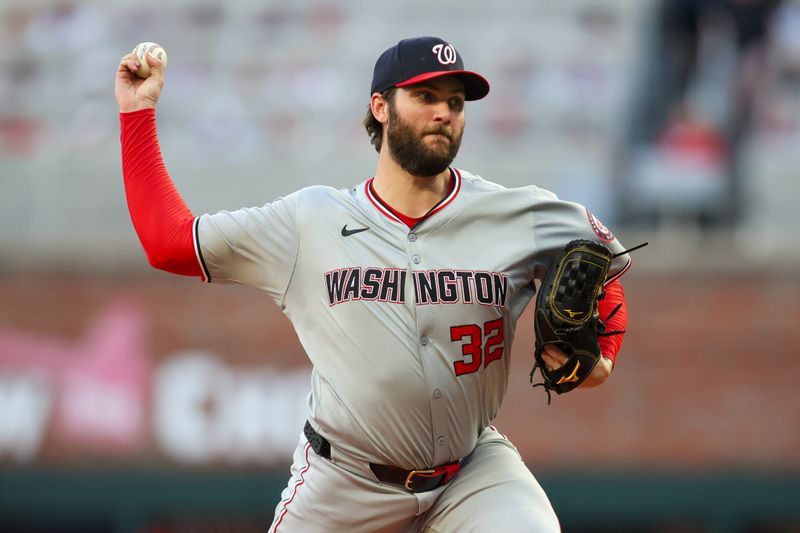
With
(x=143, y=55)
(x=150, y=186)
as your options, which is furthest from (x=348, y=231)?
(x=143, y=55)

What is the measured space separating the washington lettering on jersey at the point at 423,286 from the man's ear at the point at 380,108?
18.9 inches

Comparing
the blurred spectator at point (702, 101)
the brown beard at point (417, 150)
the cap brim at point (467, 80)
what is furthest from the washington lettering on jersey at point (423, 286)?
the blurred spectator at point (702, 101)

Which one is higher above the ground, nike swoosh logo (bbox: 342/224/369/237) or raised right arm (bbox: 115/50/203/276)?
raised right arm (bbox: 115/50/203/276)

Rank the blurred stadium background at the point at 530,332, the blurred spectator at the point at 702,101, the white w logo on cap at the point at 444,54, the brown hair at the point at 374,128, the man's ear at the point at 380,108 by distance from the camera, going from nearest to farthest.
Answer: the white w logo on cap at the point at 444,54 < the man's ear at the point at 380,108 < the brown hair at the point at 374,128 < the blurred stadium background at the point at 530,332 < the blurred spectator at the point at 702,101

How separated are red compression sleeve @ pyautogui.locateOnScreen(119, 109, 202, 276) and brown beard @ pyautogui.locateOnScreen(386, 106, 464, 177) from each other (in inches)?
25.7

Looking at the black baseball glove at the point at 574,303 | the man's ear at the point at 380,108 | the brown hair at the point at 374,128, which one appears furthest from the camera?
the brown hair at the point at 374,128

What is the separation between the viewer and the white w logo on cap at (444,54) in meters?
3.79

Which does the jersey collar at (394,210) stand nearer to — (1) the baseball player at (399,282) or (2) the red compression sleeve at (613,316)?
(1) the baseball player at (399,282)

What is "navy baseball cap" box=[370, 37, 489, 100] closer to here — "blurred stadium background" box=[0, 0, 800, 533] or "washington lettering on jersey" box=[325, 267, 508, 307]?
"washington lettering on jersey" box=[325, 267, 508, 307]

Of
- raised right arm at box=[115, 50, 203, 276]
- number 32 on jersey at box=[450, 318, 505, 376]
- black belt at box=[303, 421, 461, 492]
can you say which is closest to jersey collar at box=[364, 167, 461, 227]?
number 32 on jersey at box=[450, 318, 505, 376]

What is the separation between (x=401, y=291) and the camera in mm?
3785

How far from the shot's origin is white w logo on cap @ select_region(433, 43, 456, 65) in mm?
3795

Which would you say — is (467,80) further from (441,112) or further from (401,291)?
(401,291)

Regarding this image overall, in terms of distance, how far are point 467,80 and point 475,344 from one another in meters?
0.78
